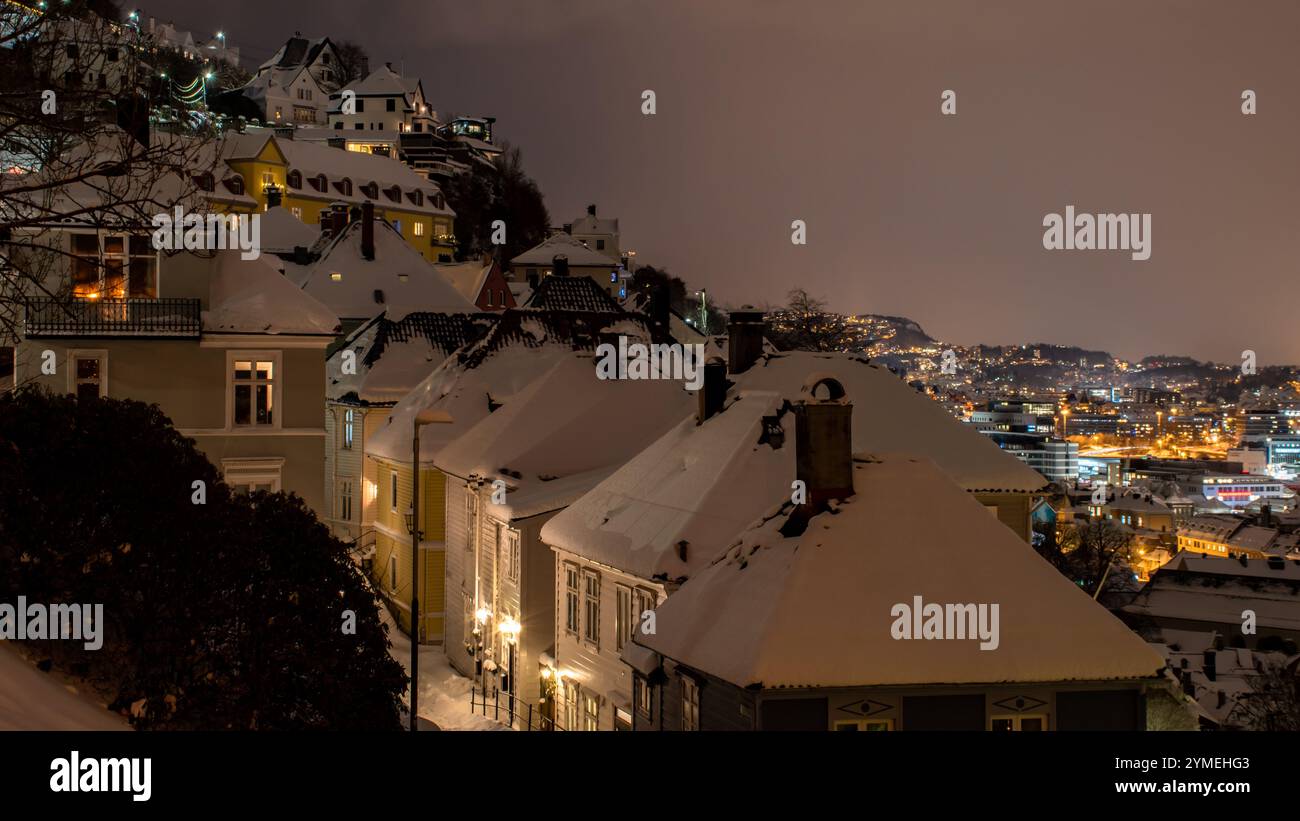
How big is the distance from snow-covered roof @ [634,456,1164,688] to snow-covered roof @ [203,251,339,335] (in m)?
13.9

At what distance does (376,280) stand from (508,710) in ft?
123

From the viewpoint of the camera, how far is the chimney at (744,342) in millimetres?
32656

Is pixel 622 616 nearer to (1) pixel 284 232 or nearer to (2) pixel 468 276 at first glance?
(1) pixel 284 232

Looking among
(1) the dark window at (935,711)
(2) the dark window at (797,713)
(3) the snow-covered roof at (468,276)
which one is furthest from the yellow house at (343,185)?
(1) the dark window at (935,711)

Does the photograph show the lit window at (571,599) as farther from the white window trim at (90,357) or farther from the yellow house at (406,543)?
the white window trim at (90,357)

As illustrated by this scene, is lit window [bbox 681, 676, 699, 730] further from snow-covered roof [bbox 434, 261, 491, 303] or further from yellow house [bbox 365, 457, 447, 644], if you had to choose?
snow-covered roof [bbox 434, 261, 491, 303]

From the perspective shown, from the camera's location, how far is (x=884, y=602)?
60.5 ft

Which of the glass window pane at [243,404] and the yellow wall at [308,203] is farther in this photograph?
the yellow wall at [308,203]

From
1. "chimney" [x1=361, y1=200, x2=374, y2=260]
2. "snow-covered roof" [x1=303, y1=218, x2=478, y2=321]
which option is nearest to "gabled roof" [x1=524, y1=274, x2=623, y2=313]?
"snow-covered roof" [x1=303, y1=218, x2=478, y2=321]

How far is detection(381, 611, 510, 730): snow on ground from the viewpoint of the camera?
99.8 ft

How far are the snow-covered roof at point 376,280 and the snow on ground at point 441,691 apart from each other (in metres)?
25.0

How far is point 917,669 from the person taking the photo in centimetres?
1744
